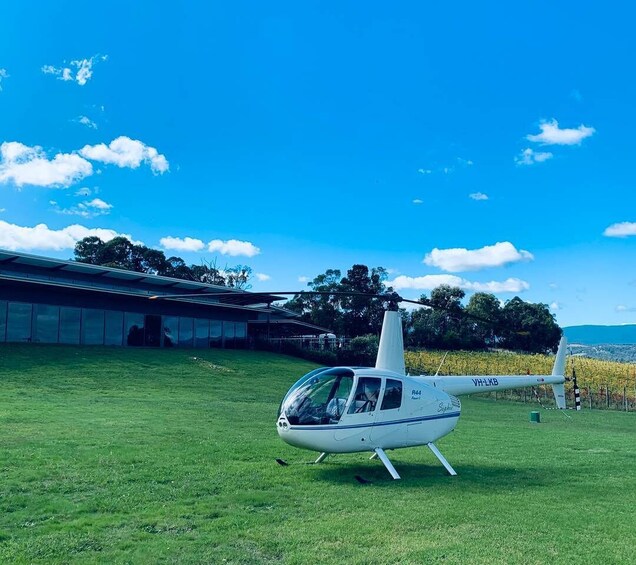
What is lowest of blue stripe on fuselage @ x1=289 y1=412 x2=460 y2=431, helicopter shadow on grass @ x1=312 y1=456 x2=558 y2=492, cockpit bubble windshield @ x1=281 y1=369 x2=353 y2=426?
helicopter shadow on grass @ x1=312 y1=456 x2=558 y2=492

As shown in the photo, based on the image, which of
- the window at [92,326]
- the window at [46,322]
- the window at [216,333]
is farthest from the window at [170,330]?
the window at [46,322]

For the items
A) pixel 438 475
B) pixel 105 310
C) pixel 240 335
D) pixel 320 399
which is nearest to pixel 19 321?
pixel 105 310

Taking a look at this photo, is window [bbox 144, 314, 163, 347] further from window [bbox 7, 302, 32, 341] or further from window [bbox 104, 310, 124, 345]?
window [bbox 7, 302, 32, 341]

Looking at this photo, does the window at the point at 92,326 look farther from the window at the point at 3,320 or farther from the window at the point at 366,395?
the window at the point at 366,395

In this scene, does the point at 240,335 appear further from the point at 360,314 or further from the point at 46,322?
the point at 360,314

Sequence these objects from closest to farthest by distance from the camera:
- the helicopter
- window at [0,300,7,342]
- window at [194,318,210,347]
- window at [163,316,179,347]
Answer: the helicopter
window at [0,300,7,342]
window at [163,316,179,347]
window at [194,318,210,347]

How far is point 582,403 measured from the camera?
123 feet

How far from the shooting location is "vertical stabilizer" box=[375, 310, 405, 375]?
11.8 metres

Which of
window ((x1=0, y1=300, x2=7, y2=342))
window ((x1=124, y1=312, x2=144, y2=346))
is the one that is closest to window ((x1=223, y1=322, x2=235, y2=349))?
window ((x1=124, y1=312, x2=144, y2=346))

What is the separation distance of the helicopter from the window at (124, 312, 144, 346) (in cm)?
2822

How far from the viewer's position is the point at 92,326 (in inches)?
1406

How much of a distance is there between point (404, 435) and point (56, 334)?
91.9 feet

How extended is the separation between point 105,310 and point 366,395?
94.9 ft

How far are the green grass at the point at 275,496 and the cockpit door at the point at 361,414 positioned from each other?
2.55 feet
